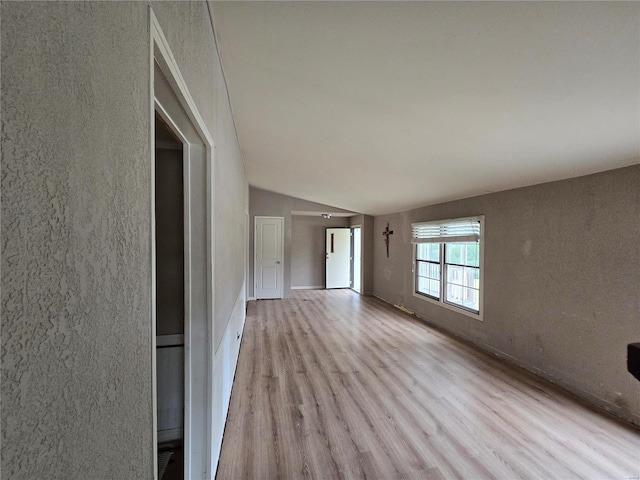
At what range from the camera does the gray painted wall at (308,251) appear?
8.41m

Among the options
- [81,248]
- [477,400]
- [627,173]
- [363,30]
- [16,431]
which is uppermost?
[363,30]

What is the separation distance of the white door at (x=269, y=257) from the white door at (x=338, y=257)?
1761mm

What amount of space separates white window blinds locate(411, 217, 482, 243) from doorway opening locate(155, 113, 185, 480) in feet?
11.6

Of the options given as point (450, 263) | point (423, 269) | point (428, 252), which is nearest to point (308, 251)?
point (423, 269)

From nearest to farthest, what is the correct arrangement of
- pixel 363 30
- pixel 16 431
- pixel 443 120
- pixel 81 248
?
pixel 16 431, pixel 81 248, pixel 363 30, pixel 443 120

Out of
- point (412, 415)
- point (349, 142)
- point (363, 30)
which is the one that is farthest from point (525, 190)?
point (363, 30)

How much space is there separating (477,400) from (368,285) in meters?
4.84

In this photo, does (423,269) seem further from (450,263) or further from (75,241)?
(75,241)

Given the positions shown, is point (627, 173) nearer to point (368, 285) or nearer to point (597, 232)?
point (597, 232)

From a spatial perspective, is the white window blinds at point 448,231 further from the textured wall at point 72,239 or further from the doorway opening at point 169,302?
the textured wall at point 72,239

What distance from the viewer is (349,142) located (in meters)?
2.81

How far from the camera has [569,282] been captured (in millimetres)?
2795

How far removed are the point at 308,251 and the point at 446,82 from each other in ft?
22.8

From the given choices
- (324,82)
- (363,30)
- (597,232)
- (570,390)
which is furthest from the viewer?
(570,390)
